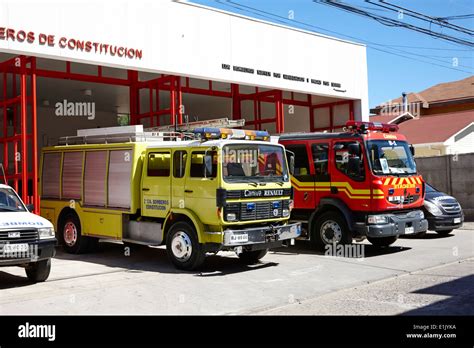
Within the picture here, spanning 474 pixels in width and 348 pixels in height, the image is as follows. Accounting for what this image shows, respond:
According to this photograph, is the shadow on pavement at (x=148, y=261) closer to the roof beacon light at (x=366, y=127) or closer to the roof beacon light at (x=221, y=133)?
the roof beacon light at (x=221, y=133)

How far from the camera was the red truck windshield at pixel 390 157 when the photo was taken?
12148mm

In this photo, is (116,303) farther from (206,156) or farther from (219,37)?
(219,37)

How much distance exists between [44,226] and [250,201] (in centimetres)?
372

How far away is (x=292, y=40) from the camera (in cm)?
2044

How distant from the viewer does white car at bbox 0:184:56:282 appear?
8.64 meters

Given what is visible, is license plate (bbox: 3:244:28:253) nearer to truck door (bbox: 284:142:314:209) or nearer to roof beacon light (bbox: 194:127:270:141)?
roof beacon light (bbox: 194:127:270:141)

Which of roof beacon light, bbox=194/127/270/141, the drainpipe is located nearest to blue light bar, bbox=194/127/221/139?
roof beacon light, bbox=194/127/270/141

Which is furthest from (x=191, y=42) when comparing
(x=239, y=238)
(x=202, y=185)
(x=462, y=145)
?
(x=462, y=145)

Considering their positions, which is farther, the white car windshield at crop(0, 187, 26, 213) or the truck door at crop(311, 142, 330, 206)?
the truck door at crop(311, 142, 330, 206)

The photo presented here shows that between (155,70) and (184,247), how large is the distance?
7.52m

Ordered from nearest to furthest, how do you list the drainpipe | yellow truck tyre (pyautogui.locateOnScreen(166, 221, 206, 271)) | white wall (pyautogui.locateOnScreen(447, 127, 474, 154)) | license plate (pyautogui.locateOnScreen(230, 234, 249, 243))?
license plate (pyautogui.locateOnScreen(230, 234, 249, 243)) → yellow truck tyre (pyautogui.locateOnScreen(166, 221, 206, 271)) → white wall (pyautogui.locateOnScreen(447, 127, 474, 154)) → the drainpipe

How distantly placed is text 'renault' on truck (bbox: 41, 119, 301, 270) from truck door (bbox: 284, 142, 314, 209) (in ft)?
6.53

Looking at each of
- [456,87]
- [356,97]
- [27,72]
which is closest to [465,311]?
[27,72]
